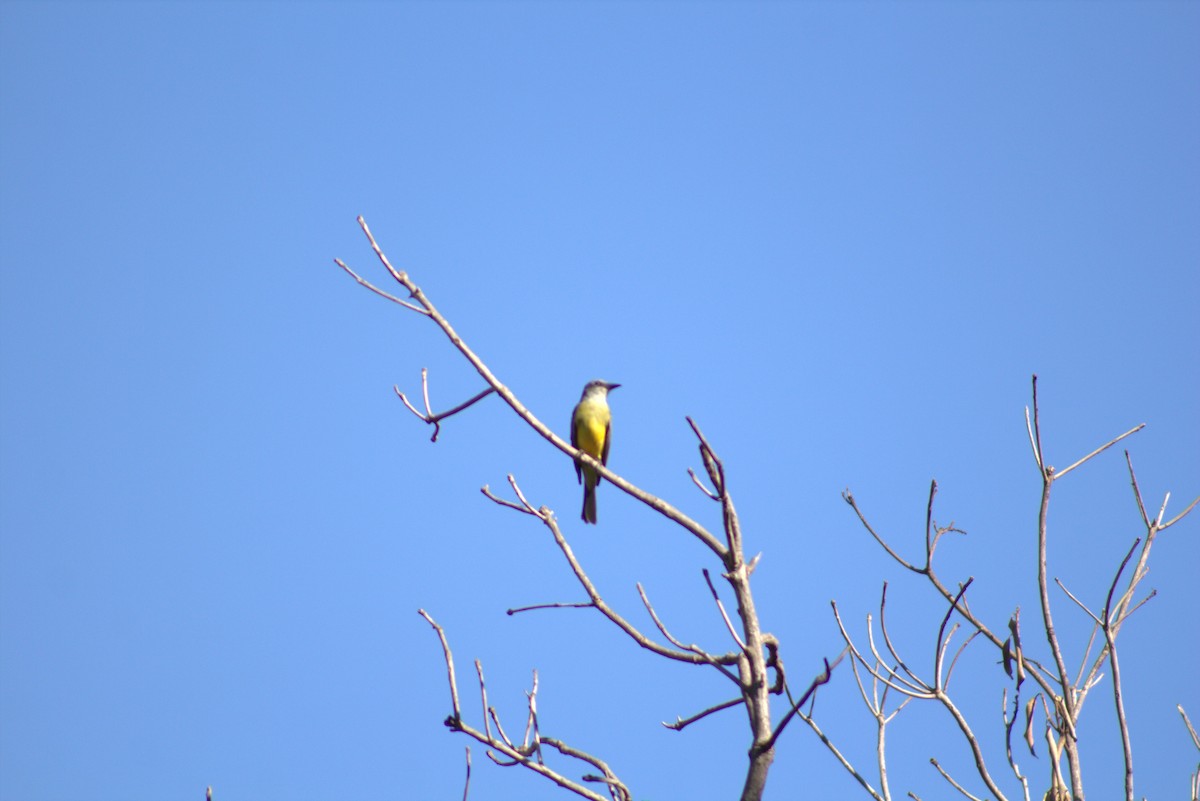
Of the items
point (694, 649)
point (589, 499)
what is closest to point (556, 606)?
point (694, 649)

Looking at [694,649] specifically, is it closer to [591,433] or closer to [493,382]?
[493,382]

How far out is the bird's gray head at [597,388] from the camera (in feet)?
39.8

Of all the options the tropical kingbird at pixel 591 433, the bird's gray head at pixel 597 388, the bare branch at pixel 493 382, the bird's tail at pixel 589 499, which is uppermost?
the bird's gray head at pixel 597 388

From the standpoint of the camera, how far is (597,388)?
12188mm

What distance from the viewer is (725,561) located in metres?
3.45

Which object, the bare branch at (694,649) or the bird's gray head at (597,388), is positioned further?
the bird's gray head at (597,388)

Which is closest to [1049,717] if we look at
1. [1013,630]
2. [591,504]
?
[1013,630]

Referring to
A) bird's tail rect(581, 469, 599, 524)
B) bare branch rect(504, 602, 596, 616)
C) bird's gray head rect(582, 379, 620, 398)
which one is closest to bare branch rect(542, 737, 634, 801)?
bare branch rect(504, 602, 596, 616)

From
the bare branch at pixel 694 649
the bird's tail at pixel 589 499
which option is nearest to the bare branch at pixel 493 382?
the bare branch at pixel 694 649

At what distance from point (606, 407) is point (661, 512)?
26.2ft

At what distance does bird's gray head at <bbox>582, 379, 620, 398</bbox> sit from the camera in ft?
39.8

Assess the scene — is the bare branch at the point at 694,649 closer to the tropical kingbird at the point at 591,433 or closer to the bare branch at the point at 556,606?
the bare branch at the point at 556,606

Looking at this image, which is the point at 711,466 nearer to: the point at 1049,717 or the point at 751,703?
the point at 751,703

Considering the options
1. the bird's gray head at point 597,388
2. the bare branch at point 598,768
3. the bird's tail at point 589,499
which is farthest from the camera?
the bird's gray head at point 597,388
